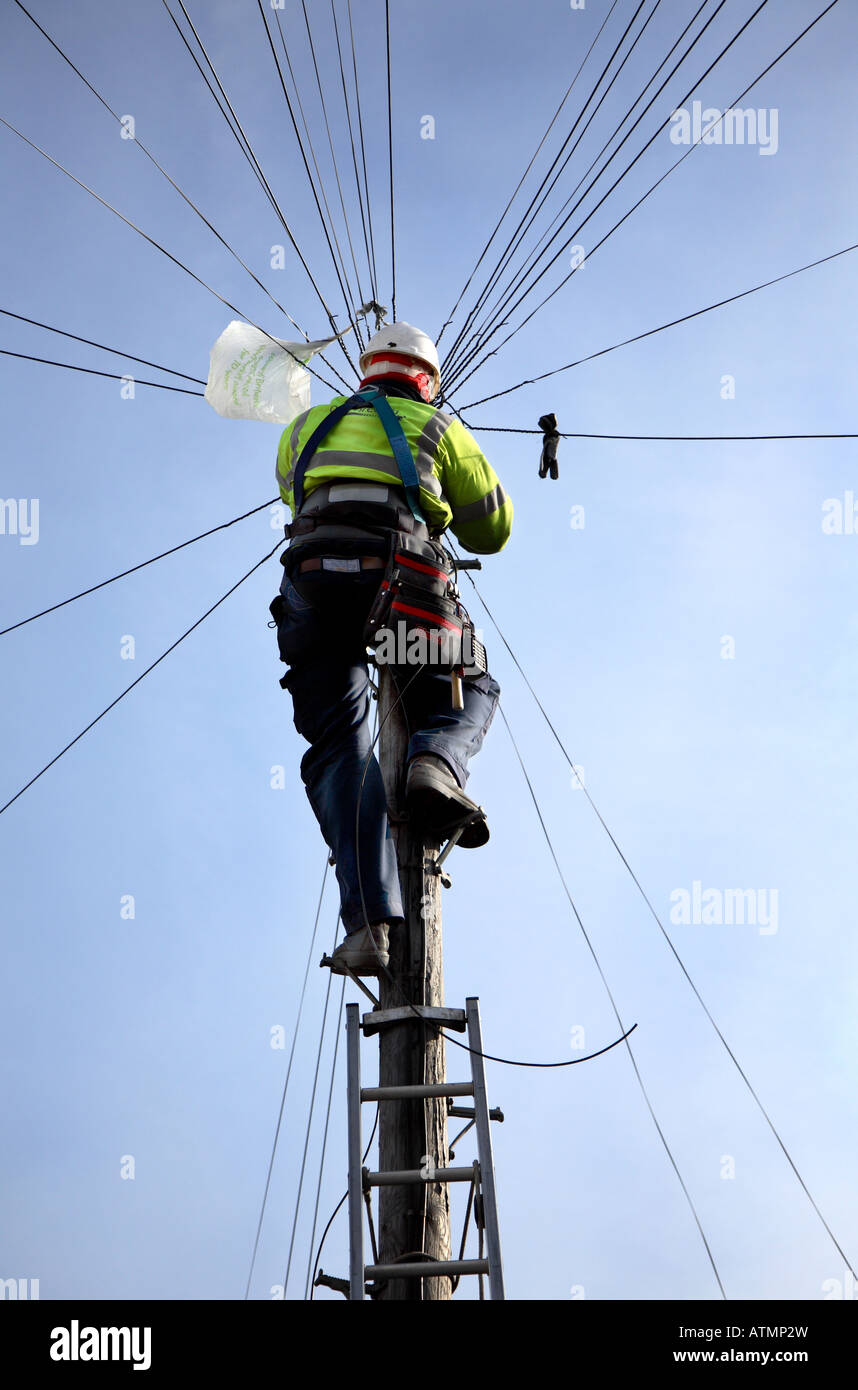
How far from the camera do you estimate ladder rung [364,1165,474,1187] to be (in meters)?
3.89

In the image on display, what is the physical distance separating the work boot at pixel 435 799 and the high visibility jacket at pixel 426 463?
1.00 meters

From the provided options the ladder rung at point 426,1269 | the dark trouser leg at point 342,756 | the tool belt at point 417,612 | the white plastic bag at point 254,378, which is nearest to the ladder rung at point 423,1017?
the dark trouser leg at point 342,756

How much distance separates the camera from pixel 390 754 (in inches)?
192

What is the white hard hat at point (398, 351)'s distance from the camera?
5211mm

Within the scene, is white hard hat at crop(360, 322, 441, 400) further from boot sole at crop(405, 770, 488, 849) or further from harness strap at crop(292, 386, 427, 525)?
boot sole at crop(405, 770, 488, 849)

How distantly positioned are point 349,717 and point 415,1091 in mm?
1403

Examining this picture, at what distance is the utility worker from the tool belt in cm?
5

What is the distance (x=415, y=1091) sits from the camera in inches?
159

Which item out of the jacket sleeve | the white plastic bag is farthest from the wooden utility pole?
the white plastic bag

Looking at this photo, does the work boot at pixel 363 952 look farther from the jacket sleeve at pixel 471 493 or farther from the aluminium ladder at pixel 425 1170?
the jacket sleeve at pixel 471 493

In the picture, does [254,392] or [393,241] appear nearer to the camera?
[254,392]
